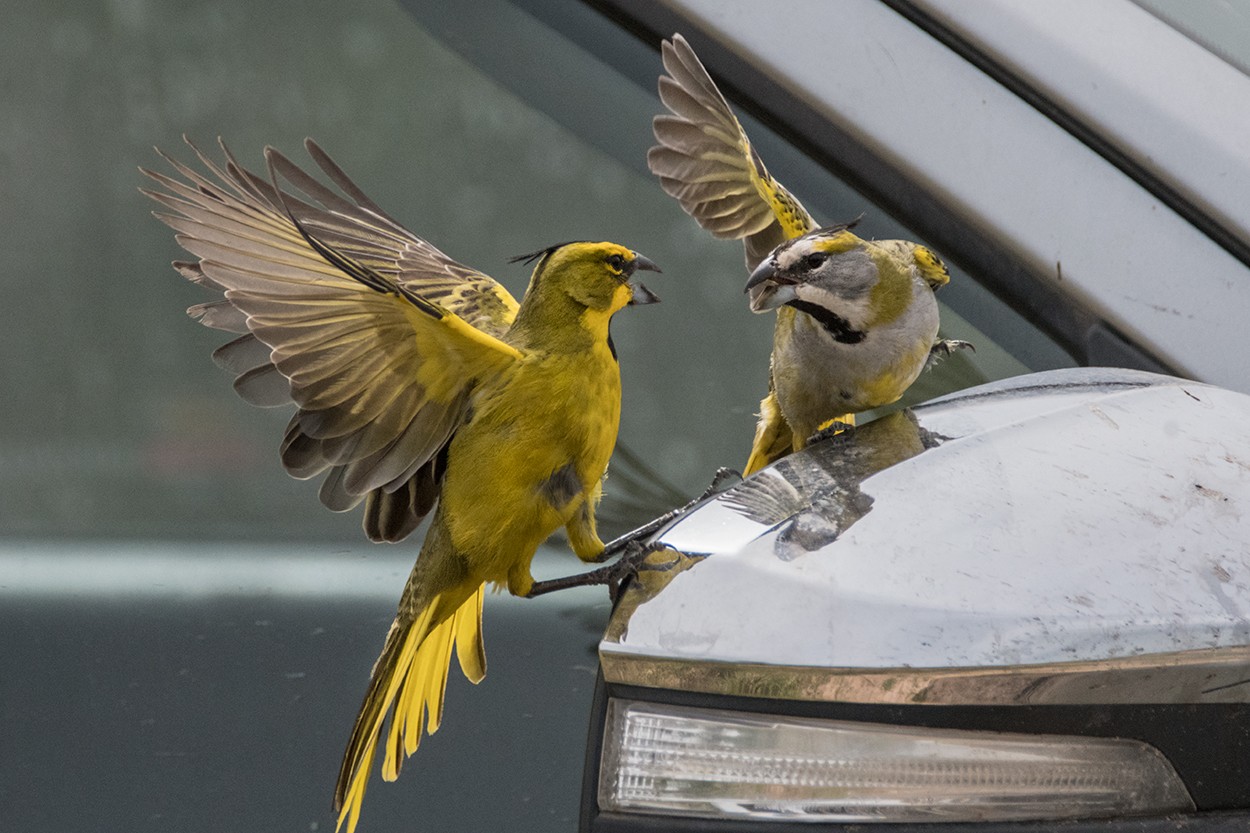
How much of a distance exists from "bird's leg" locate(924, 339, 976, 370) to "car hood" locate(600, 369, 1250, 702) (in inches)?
27.1

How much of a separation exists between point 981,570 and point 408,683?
111cm

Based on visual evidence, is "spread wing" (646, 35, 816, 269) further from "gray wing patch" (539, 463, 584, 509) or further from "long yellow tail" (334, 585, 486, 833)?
"long yellow tail" (334, 585, 486, 833)

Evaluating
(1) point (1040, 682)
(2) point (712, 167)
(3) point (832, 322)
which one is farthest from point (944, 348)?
(1) point (1040, 682)

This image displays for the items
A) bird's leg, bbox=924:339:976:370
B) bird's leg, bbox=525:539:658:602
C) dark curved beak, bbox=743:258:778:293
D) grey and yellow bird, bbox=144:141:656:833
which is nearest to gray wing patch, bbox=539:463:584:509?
grey and yellow bird, bbox=144:141:656:833

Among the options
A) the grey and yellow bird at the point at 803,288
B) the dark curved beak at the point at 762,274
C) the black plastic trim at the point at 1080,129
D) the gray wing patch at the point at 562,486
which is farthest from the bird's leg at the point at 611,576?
the black plastic trim at the point at 1080,129

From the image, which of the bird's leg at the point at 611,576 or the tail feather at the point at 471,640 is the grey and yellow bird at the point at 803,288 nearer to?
the bird's leg at the point at 611,576

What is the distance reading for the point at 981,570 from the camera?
910 mm

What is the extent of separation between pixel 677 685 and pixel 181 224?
3.42 ft

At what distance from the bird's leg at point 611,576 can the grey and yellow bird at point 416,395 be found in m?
0.05

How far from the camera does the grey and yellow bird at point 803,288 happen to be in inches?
67.9

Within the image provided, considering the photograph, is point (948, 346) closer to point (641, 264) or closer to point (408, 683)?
point (641, 264)

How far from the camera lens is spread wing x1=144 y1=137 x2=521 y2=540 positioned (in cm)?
173

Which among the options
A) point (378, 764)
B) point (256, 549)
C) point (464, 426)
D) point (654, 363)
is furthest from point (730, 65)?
point (378, 764)

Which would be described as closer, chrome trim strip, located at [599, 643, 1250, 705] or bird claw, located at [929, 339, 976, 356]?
chrome trim strip, located at [599, 643, 1250, 705]
